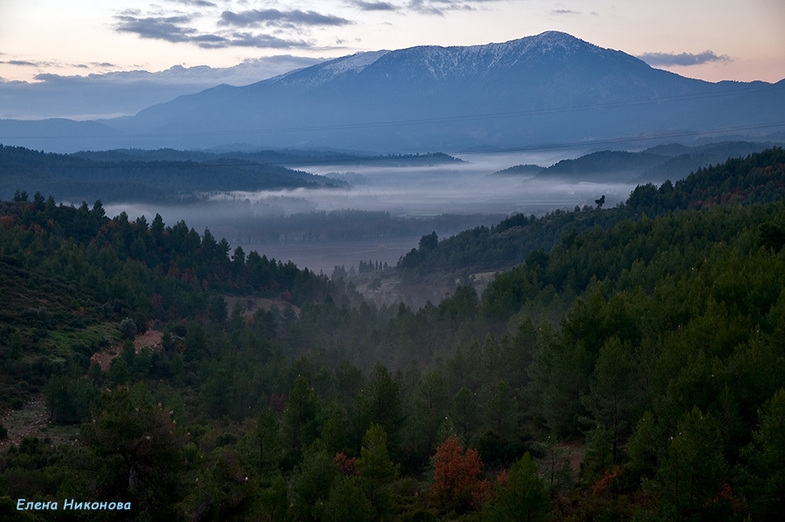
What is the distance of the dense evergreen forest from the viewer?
20188mm

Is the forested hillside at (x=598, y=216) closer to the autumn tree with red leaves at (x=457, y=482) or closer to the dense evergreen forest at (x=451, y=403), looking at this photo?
the dense evergreen forest at (x=451, y=403)

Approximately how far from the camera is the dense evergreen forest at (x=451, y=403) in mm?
20188

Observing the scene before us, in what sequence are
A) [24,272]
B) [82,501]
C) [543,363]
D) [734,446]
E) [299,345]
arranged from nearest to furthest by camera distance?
[82,501] < [734,446] < [543,363] < [24,272] < [299,345]

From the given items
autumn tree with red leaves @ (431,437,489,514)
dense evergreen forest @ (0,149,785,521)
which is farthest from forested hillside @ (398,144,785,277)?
autumn tree with red leaves @ (431,437,489,514)

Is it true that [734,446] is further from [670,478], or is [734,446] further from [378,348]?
[378,348]

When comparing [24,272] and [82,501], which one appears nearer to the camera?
[82,501]

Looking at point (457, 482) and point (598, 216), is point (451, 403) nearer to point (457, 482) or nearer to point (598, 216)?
point (457, 482)

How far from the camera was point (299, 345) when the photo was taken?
84.9 meters

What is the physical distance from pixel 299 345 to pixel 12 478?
57.0 metres

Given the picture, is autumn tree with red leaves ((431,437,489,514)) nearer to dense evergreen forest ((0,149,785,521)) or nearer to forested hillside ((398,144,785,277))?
dense evergreen forest ((0,149,785,521))

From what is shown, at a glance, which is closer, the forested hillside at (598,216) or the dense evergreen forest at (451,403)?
the dense evergreen forest at (451,403)

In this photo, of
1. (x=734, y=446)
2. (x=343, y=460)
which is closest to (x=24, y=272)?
(x=343, y=460)

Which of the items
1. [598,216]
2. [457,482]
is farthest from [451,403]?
[598,216]

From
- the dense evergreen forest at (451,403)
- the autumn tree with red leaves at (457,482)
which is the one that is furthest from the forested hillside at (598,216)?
the autumn tree with red leaves at (457,482)
